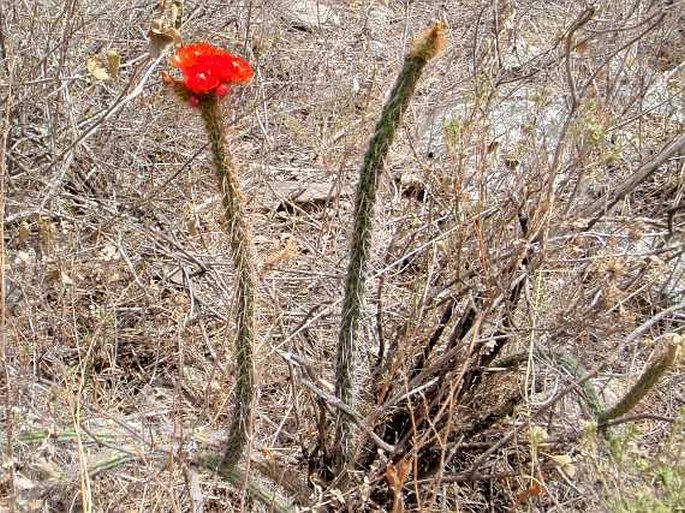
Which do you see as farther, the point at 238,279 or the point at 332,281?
the point at 332,281

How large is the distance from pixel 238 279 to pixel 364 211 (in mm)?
319

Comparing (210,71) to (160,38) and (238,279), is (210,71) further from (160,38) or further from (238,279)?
(160,38)

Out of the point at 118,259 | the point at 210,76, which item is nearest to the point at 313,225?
the point at 118,259

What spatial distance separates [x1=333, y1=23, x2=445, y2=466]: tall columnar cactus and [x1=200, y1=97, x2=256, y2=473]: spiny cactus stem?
251 mm

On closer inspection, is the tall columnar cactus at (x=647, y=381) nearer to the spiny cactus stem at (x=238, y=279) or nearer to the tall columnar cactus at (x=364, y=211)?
the tall columnar cactus at (x=364, y=211)

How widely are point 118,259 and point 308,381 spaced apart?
3.68ft

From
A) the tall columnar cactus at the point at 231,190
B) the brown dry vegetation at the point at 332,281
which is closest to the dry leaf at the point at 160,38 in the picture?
the brown dry vegetation at the point at 332,281

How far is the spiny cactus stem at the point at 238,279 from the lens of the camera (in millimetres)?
1744

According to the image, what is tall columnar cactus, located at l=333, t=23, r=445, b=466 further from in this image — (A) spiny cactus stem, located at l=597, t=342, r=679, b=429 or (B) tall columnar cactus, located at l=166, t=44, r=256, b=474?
(A) spiny cactus stem, located at l=597, t=342, r=679, b=429

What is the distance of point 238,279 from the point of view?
187 centimetres

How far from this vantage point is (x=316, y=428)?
243cm

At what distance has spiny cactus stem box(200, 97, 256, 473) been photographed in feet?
5.72

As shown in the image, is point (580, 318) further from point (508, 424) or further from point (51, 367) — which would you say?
point (51, 367)

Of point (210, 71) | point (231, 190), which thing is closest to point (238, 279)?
point (231, 190)
